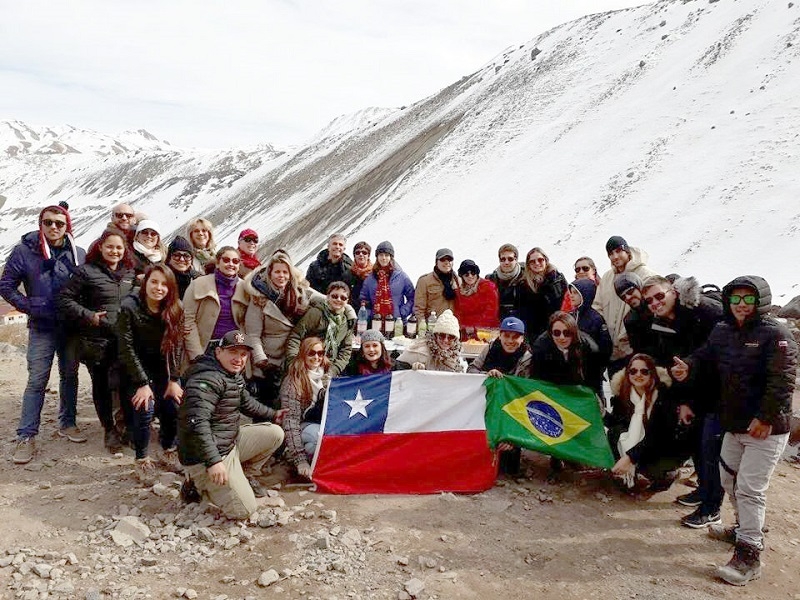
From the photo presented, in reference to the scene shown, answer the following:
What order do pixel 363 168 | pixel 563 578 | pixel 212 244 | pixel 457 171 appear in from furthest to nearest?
pixel 363 168 → pixel 457 171 → pixel 212 244 → pixel 563 578

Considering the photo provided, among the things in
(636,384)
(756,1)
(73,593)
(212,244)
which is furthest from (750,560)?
(756,1)

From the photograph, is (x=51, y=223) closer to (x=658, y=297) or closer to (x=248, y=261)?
(x=248, y=261)

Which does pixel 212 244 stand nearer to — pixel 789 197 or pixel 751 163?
pixel 789 197

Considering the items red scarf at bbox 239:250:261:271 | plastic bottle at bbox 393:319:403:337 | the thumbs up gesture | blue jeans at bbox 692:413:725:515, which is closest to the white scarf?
the thumbs up gesture

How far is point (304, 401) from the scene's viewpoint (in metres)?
6.16

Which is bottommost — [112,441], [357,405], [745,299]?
[112,441]

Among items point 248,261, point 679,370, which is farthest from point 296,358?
point 679,370

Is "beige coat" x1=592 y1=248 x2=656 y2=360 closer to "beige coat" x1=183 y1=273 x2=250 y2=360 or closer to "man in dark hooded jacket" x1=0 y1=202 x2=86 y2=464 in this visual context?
"beige coat" x1=183 y1=273 x2=250 y2=360

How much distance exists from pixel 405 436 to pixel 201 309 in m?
2.60

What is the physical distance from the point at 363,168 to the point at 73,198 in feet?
341

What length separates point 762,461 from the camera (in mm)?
4496

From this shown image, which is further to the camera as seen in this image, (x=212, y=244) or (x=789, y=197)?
(x=789, y=197)

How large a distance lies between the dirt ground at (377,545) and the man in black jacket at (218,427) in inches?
10.6

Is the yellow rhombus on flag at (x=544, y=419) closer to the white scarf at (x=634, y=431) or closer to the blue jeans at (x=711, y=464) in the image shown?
the white scarf at (x=634, y=431)
